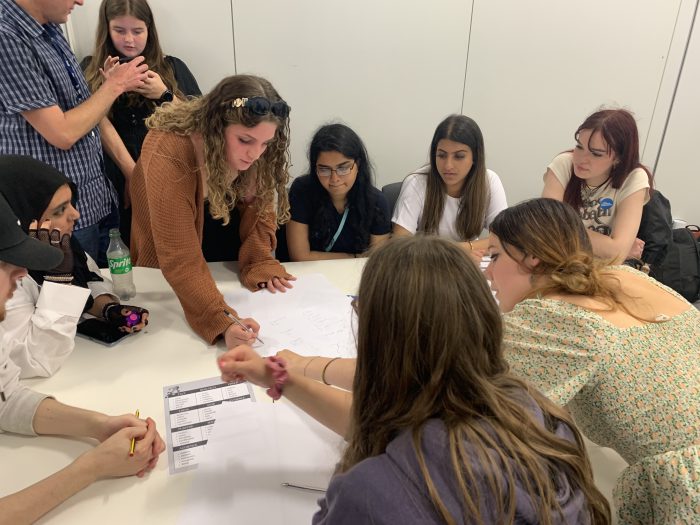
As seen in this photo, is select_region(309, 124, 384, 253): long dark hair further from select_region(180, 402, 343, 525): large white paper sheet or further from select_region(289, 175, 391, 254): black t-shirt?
select_region(180, 402, 343, 525): large white paper sheet

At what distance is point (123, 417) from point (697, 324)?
1.18 m

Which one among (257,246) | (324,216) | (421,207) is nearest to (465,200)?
(421,207)

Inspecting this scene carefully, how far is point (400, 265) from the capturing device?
651 mm

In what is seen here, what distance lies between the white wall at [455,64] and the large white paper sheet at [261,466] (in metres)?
1.96

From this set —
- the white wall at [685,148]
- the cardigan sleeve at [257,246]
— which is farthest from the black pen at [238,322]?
the white wall at [685,148]

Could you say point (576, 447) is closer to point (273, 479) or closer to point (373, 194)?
point (273, 479)

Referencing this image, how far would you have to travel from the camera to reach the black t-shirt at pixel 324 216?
1986mm

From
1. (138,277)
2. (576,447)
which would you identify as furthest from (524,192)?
(576,447)

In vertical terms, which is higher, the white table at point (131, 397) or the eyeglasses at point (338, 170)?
the eyeglasses at point (338, 170)

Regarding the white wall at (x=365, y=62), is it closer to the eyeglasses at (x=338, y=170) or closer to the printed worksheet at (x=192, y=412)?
the eyeglasses at (x=338, y=170)

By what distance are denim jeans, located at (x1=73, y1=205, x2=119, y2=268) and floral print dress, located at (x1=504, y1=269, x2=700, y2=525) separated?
1.55 metres

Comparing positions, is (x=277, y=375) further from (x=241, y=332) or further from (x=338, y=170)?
(x=338, y=170)

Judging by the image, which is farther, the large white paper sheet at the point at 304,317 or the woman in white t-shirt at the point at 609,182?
the woman in white t-shirt at the point at 609,182

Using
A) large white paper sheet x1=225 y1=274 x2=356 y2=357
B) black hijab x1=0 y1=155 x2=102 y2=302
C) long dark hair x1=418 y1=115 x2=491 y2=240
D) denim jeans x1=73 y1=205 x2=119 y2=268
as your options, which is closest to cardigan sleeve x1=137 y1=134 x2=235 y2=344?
large white paper sheet x1=225 y1=274 x2=356 y2=357
